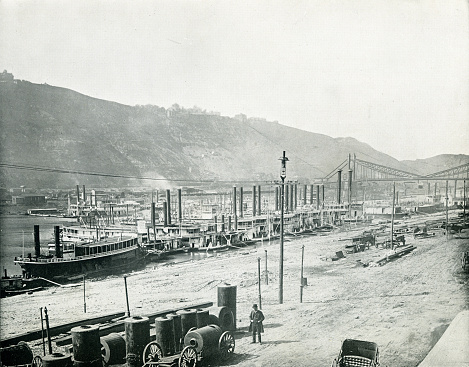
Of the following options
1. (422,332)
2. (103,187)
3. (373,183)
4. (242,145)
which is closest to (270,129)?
(242,145)

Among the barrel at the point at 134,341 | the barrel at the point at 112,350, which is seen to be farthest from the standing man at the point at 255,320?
the barrel at the point at 112,350

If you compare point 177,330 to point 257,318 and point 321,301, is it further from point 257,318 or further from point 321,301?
point 321,301

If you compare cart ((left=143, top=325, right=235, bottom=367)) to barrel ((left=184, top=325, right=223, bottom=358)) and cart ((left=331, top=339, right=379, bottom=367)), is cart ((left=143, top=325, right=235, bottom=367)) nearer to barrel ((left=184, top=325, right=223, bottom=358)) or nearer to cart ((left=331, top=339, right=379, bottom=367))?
barrel ((left=184, top=325, right=223, bottom=358))

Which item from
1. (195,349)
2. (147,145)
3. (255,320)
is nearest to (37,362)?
(195,349)

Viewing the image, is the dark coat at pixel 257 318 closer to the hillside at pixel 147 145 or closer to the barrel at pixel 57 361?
the barrel at pixel 57 361

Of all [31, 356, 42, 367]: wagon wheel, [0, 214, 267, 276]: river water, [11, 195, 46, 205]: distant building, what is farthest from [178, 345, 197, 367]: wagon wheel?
[11, 195, 46, 205]: distant building

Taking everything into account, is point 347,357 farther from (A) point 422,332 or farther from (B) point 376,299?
(B) point 376,299
